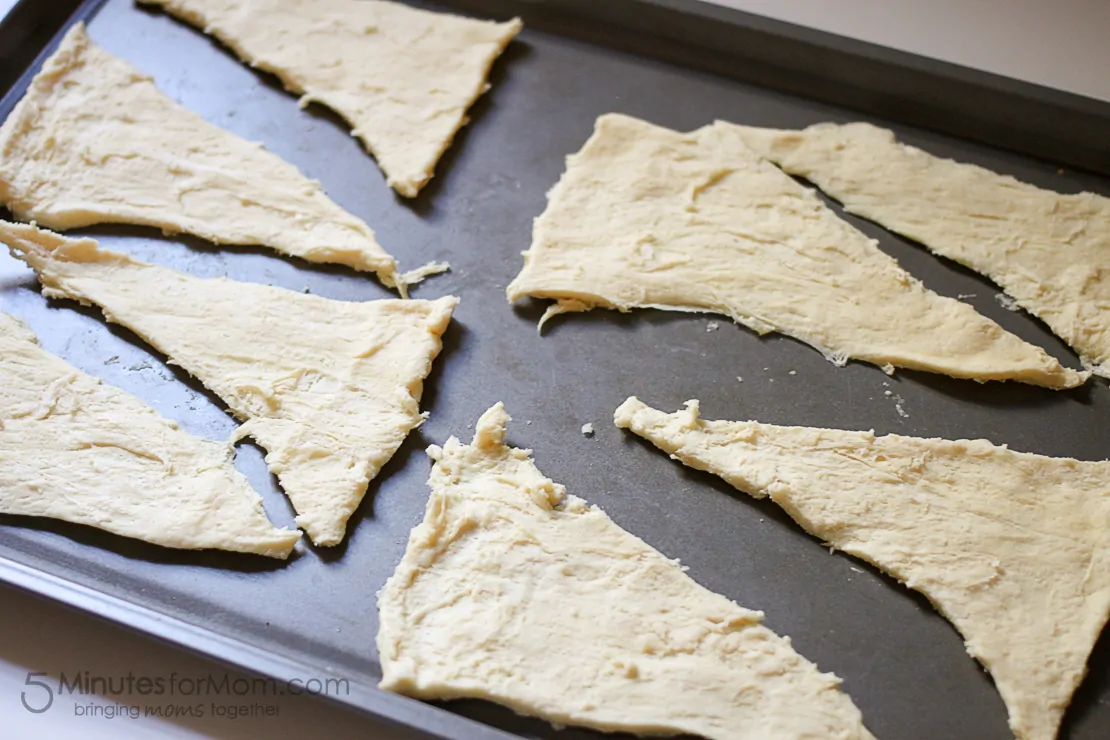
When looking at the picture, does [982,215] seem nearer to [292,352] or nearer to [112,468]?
[292,352]

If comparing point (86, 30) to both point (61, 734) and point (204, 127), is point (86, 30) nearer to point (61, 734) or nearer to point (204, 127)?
point (204, 127)

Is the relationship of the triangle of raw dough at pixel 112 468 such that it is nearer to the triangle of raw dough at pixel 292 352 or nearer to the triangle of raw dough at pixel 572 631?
the triangle of raw dough at pixel 292 352

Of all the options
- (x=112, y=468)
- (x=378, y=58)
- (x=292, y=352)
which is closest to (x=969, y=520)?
(x=292, y=352)

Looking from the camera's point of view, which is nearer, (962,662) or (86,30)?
(962,662)

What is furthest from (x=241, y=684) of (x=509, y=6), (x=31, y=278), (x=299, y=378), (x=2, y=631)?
(x=509, y=6)

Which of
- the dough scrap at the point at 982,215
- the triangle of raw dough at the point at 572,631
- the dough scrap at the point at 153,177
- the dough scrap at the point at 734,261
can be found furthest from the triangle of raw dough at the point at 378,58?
the triangle of raw dough at the point at 572,631
